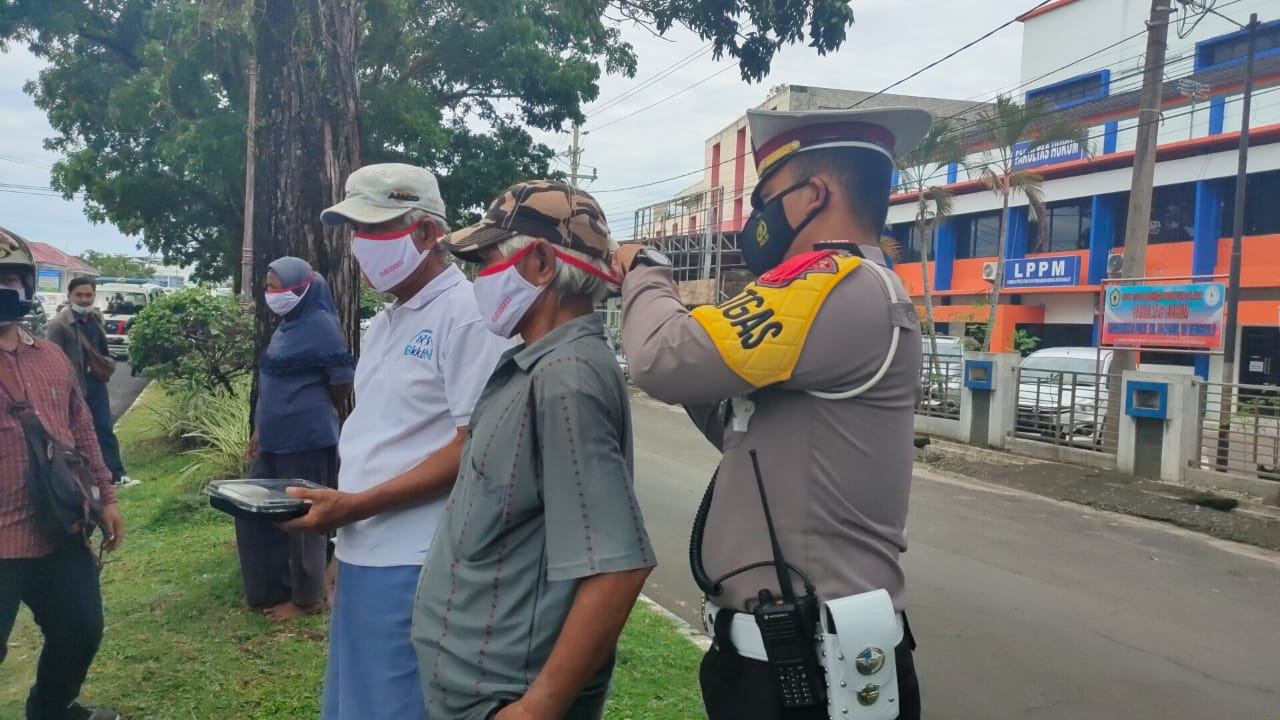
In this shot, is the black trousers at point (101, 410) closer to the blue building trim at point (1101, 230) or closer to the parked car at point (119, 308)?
the parked car at point (119, 308)

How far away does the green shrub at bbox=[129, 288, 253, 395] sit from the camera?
10367 millimetres

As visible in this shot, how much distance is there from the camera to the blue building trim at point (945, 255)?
3111 centimetres

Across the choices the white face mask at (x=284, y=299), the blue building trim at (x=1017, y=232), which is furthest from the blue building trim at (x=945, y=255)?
the white face mask at (x=284, y=299)

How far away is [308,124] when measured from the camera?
15.5ft

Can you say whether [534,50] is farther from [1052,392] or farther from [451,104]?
[1052,392]

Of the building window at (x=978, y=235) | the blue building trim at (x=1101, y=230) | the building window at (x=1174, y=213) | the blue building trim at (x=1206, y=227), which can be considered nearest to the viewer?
the blue building trim at (x=1206, y=227)

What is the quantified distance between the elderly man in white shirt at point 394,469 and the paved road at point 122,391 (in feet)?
45.2

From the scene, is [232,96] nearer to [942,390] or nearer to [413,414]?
[942,390]

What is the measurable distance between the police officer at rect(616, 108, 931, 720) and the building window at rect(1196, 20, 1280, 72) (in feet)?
83.3

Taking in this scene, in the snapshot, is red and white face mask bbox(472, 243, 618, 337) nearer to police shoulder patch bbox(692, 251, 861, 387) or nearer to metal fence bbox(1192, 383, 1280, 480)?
police shoulder patch bbox(692, 251, 861, 387)

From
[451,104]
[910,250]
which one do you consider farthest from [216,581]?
[910,250]

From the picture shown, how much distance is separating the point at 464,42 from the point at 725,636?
1466 centimetres

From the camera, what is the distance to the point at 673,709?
3912mm

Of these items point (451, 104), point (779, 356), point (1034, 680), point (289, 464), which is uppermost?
point (451, 104)
